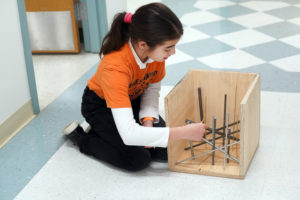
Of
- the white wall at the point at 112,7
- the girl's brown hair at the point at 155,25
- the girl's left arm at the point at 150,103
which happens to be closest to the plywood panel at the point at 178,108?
the girl's left arm at the point at 150,103

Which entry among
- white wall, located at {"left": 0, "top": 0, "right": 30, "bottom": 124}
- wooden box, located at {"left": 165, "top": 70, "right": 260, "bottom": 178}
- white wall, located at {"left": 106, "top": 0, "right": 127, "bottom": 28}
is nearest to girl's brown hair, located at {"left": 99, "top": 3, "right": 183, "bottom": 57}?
wooden box, located at {"left": 165, "top": 70, "right": 260, "bottom": 178}

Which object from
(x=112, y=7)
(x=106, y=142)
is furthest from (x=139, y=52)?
(x=112, y=7)

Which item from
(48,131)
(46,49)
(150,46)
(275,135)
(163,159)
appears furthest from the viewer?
(46,49)

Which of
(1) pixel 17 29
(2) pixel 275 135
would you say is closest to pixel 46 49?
(1) pixel 17 29

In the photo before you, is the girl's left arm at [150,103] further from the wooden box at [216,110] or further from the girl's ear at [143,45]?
the girl's ear at [143,45]

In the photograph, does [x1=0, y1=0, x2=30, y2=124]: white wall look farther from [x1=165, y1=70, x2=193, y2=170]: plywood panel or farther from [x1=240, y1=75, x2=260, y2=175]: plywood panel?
[x1=240, y1=75, x2=260, y2=175]: plywood panel

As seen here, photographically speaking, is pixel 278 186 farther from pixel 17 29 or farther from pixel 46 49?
pixel 46 49

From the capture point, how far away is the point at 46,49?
113 inches

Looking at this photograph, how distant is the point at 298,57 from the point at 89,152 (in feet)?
4.91

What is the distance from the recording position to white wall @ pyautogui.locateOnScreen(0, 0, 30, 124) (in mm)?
1807

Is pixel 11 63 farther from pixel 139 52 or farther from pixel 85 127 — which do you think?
pixel 139 52

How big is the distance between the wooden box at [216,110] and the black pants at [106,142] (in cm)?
12

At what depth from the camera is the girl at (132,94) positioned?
4.56 ft

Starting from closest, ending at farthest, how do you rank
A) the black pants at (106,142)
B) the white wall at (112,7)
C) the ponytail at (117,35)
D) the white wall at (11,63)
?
1. the ponytail at (117,35)
2. the black pants at (106,142)
3. the white wall at (11,63)
4. the white wall at (112,7)
